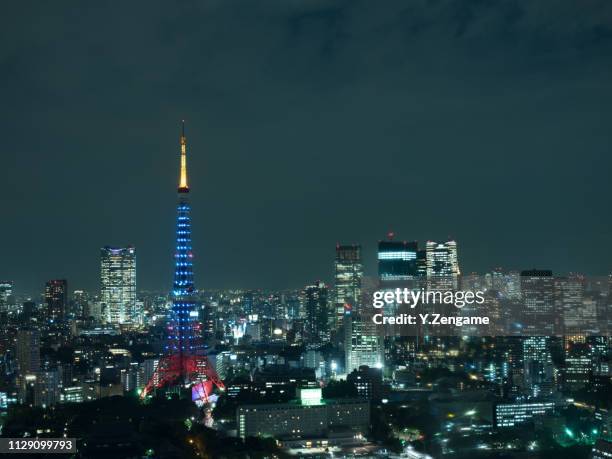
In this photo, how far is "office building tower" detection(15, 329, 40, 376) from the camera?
46.3 ft

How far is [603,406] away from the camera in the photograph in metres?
11.1

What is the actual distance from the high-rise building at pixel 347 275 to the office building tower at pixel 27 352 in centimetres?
673


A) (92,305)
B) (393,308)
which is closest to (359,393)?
(393,308)

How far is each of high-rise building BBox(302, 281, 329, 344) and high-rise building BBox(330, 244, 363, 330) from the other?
1.58 metres

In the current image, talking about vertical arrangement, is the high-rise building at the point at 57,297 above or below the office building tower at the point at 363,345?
above

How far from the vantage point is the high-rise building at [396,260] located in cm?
1636

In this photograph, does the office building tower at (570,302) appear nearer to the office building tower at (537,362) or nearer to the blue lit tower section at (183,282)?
the office building tower at (537,362)

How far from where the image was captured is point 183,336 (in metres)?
15.1

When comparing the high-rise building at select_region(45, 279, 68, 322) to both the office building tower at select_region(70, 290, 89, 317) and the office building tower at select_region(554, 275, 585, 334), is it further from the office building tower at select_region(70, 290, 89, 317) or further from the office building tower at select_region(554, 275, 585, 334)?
the office building tower at select_region(554, 275, 585, 334)

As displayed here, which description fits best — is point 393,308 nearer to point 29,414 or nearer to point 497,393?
point 497,393

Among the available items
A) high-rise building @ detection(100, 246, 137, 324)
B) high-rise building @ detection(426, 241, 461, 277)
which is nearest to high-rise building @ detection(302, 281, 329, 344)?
high-rise building @ detection(426, 241, 461, 277)

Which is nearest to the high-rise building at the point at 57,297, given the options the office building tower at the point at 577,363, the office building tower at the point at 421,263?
the office building tower at the point at 421,263

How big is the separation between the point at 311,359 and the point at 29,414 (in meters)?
7.34

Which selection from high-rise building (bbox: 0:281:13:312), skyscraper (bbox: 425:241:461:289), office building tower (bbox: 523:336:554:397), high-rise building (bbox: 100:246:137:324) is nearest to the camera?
office building tower (bbox: 523:336:554:397)
